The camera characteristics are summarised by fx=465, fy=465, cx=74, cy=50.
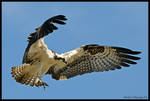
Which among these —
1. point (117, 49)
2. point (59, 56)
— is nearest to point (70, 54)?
point (59, 56)

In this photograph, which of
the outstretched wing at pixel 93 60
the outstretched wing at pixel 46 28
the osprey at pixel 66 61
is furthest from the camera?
the outstretched wing at pixel 93 60

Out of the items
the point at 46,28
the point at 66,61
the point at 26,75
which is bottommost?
the point at 26,75

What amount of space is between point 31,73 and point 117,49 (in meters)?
2.31

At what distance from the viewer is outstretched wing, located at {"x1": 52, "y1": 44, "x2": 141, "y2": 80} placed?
39.1 feet

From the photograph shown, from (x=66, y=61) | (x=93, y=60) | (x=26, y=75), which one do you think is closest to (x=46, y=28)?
(x=26, y=75)

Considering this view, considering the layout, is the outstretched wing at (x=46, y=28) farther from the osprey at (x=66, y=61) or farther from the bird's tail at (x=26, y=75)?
the bird's tail at (x=26, y=75)

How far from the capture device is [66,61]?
1199 centimetres

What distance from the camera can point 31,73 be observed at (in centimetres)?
1158

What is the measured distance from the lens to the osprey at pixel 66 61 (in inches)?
452

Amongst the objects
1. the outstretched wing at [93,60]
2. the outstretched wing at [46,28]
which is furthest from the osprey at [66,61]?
the outstretched wing at [46,28]

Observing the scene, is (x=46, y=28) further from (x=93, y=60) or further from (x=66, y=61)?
(x=93, y=60)

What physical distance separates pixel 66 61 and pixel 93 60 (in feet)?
2.40

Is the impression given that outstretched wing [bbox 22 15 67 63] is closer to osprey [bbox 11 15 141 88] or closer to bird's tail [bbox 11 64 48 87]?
osprey [bbox 11 15 141 88]

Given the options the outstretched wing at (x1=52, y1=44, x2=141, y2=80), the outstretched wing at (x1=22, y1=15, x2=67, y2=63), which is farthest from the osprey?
the outstretched wing at (x1=22, y1=15, x2=67, y2=63)
